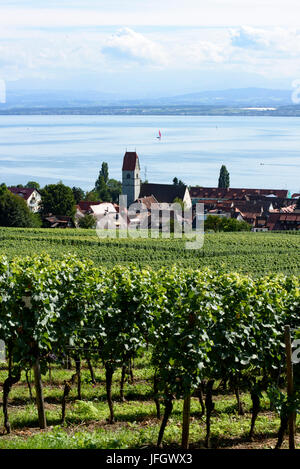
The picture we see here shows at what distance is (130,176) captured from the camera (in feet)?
318

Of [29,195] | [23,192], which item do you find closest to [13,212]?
[29,195]

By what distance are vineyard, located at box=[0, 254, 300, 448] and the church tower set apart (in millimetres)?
84321

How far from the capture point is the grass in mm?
8211

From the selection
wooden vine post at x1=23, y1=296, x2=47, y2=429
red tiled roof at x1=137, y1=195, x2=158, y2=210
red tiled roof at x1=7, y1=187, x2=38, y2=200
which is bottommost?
wooden vine post at x1=23, y1=296, x2=47, y2=429

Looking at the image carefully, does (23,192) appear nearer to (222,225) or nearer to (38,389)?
(222,225)

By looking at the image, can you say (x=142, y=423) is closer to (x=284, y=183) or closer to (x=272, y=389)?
(x=272, y=389)

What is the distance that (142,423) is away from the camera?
1052cm

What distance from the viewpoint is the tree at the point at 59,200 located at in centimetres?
7300

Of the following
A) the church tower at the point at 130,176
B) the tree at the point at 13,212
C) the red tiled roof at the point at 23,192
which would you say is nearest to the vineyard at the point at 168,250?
the tree at the point at 13,212

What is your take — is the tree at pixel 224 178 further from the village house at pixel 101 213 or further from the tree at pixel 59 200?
the tree at pixel 59 200

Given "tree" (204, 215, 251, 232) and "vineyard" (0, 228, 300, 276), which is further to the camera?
"tree" (204, 215, 251, 232)

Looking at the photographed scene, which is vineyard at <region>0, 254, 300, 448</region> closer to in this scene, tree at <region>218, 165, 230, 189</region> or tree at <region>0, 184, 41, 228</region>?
Result: tree at <region>0, 184, 41, 228</region>

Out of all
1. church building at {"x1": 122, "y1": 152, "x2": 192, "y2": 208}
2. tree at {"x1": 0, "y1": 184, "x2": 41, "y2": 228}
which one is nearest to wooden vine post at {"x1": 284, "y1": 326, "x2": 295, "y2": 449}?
tree at {"x1": 0, "y1": 184, "x2": 41, "y2": 228}
